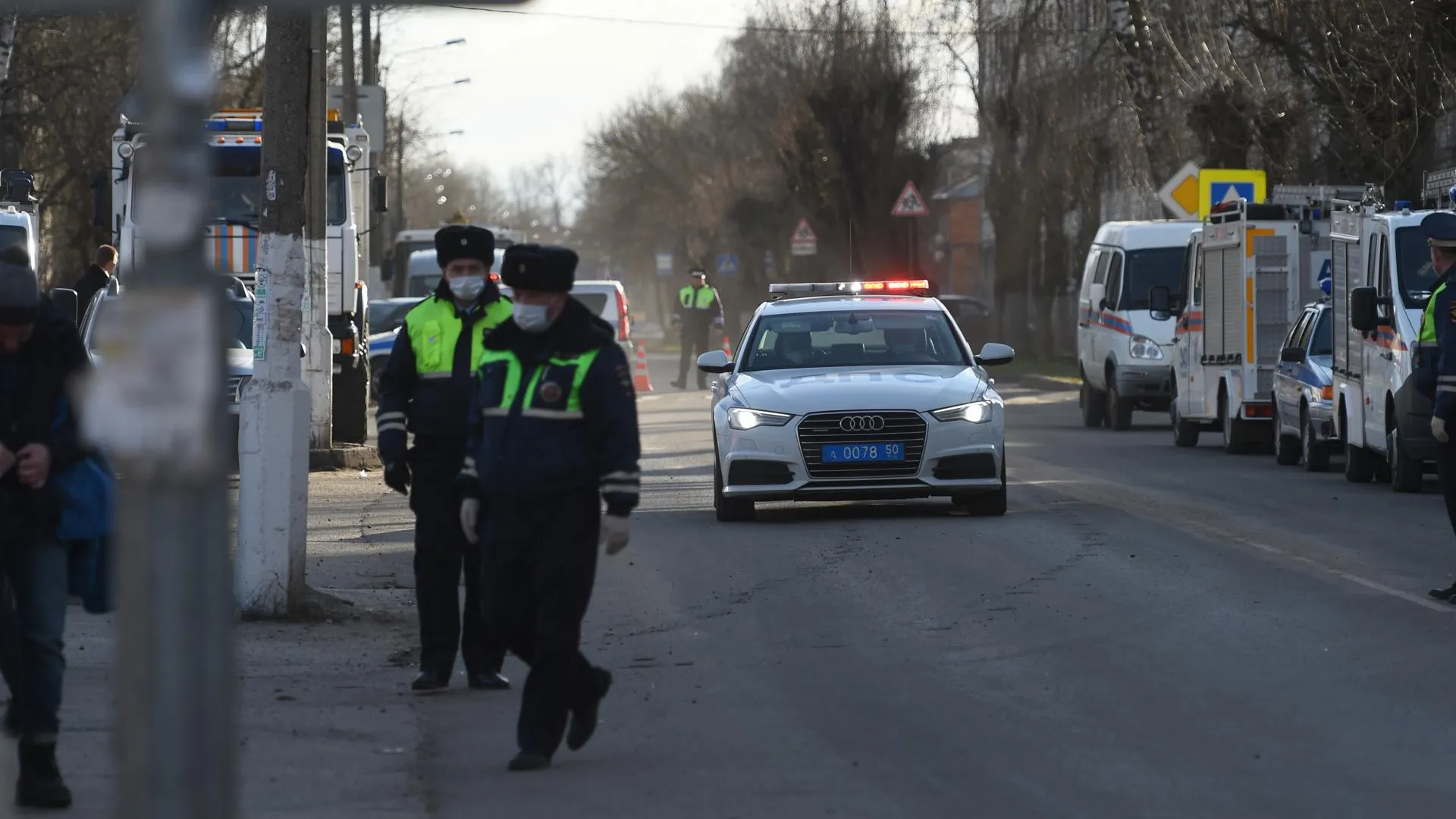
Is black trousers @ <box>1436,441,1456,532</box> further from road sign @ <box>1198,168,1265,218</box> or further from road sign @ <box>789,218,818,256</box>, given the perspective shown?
road sign @ <box>789,218,818,256</box>

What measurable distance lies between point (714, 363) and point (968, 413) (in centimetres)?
193

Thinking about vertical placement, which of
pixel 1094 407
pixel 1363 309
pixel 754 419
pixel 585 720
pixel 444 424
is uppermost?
pixel 1363 309

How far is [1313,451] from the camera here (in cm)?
2058

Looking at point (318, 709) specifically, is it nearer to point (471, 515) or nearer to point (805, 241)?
point (471, 515)

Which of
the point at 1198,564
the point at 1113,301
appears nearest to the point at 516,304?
the point at 1198,564

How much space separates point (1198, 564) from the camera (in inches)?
498

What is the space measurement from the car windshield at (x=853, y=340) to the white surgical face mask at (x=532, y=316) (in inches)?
355

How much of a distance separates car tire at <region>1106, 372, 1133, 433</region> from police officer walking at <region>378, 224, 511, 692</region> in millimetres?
19524

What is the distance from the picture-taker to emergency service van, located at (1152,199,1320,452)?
23.4 metres

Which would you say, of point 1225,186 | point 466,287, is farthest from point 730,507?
point 1225,186

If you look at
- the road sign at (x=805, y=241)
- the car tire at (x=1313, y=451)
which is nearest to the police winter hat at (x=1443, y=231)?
the car tire at (x=1313, y=451)

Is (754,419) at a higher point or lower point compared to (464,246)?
lower

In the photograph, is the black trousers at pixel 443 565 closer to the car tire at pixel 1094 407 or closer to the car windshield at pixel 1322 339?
the car windshield at pixel 1322 339

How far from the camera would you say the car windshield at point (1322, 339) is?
68.6 ft
